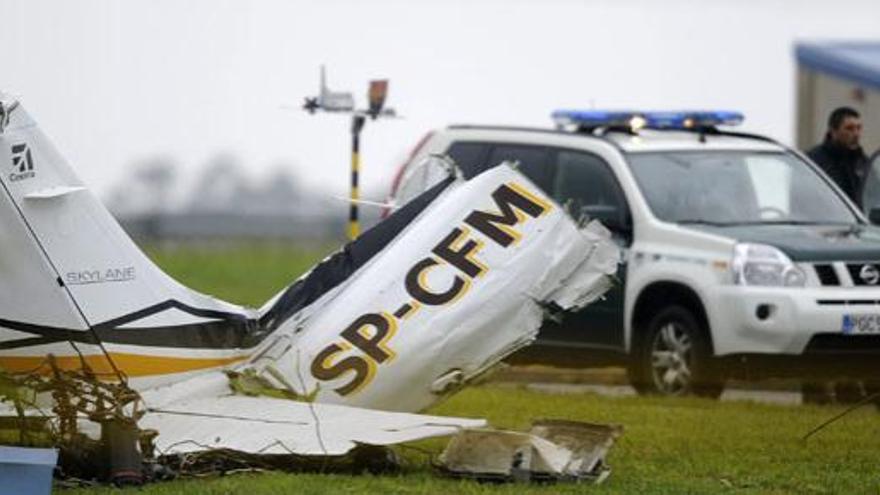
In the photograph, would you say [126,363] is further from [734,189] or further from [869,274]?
[734,189]

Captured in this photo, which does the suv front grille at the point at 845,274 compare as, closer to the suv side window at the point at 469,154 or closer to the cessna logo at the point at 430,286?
the suv side window at the point at 469,154

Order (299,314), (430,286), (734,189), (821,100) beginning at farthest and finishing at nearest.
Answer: (821,100) < (734,189) < (299,314) < (430,286)

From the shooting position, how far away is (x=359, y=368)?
36.6 feet

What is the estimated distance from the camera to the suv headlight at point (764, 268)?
15.7 m

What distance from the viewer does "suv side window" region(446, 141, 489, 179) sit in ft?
57.6

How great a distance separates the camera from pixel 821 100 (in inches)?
931

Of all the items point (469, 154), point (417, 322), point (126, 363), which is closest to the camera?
point (126, 363)

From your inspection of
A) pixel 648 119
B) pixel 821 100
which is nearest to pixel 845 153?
pixel 648 119

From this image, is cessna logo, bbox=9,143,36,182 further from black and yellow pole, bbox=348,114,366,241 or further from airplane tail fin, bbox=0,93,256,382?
black and yellow pole, bbox=348,114,366,241

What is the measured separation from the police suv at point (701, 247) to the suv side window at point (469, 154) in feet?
0.05

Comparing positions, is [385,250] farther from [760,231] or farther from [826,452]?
[760,231]

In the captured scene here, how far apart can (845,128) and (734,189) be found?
1675mm

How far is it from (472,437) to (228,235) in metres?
39.3

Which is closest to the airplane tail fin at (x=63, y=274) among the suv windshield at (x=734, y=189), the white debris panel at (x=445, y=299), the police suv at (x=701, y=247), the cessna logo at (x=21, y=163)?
the cessna logo at (x=21, y=163)
